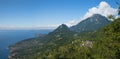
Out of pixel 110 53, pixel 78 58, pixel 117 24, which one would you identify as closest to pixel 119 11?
pixel 117 24

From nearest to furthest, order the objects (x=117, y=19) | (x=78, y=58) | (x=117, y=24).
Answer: (x=117, y=19) → (x=117, y=24) → (x=78, y=58)

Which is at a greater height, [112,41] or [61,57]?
[112,41]

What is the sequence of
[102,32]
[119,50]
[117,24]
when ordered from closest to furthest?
[119,50]
[117,24]
[102,32]

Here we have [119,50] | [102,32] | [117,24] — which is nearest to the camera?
[119,50]

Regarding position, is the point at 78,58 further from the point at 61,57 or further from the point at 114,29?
the point at 114,29

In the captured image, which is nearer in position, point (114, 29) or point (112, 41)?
point (112, 41)

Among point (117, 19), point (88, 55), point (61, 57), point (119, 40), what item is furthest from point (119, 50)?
point (61, 57)

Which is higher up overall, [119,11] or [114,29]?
[119,11]

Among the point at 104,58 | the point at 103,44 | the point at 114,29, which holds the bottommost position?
the point at 104,58

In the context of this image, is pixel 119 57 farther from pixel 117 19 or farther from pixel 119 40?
pixel 117 19
